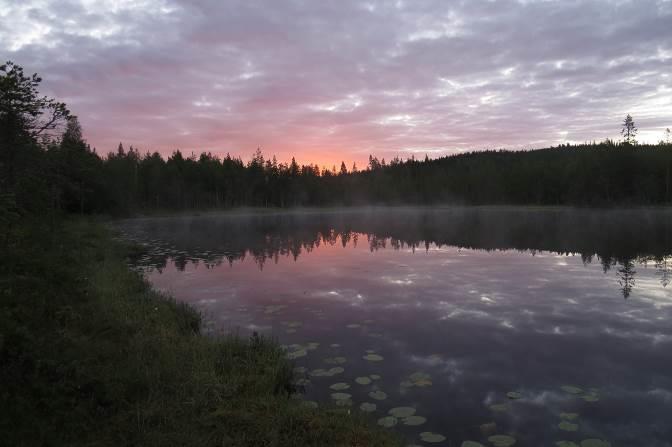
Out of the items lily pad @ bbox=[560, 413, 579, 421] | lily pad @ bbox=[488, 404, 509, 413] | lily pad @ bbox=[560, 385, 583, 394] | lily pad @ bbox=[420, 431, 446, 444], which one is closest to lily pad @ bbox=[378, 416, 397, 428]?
lily pad @ bbox=[420, 431, 446, 444]

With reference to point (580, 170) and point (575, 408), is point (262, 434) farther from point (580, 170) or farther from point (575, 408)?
point (580, 170)

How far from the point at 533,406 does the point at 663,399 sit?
2670 millimetres

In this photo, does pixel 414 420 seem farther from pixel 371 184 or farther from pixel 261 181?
pixel 371 184

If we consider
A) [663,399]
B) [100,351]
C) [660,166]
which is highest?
[660,166]

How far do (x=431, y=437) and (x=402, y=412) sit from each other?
2.68 feet

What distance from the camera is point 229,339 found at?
1040 cm

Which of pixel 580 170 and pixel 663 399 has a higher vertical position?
pixel 580 170

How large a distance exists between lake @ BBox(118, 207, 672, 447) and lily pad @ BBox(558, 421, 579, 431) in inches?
0.7

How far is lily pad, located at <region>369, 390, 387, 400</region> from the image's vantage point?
26.5 ft

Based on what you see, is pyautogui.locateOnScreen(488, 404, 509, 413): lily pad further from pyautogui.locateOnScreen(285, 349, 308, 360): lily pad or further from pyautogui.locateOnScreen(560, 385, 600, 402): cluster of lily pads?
pyautogui.locateOnScreen(285, 349, 308, 360): lily pad

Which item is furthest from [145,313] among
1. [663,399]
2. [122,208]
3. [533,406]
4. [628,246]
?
[122,208]

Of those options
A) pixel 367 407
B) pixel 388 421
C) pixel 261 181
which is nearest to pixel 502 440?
pixel 388 421

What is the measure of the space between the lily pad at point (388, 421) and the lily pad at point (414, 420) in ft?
0.69

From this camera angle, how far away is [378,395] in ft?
26.8
